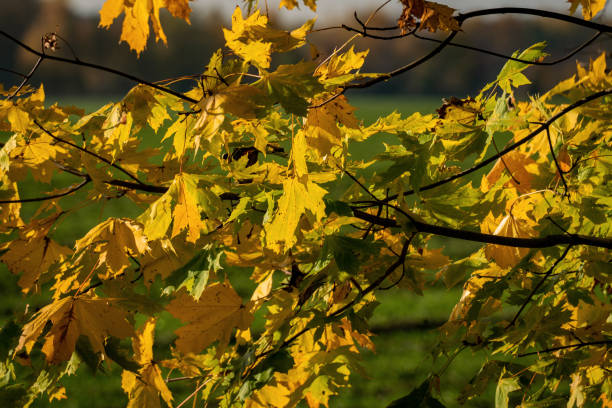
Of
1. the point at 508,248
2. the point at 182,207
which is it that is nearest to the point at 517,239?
the point at 508,248

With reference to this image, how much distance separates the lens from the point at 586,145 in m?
1.68

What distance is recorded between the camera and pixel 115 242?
150 cm

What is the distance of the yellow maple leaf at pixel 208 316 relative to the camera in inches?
58.6

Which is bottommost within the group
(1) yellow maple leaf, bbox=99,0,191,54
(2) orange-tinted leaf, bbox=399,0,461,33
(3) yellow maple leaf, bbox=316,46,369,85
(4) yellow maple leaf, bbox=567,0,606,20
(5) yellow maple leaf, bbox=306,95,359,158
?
(5) yellow maple leaf, bbox=306,95,359,158

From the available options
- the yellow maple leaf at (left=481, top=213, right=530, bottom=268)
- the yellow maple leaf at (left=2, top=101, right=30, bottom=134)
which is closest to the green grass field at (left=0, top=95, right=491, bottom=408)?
the yellow maple leaf at (left=481, top=213, right=530, bottom=268)

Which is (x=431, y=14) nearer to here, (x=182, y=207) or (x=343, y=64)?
(x=343, y=64)

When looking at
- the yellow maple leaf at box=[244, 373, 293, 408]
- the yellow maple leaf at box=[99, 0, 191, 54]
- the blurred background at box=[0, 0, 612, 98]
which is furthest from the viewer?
the blurred background at box=[0, 0, 612, 98]

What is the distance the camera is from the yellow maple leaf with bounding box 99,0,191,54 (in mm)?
995

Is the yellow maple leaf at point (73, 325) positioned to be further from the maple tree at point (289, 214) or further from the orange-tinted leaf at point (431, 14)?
the orange-tinted leaf at point (431, 14)

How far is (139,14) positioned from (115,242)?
63 centimetres

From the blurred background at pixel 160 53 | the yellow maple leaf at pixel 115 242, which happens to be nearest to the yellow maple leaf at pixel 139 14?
the yellow maple leaf at pixel 115 242

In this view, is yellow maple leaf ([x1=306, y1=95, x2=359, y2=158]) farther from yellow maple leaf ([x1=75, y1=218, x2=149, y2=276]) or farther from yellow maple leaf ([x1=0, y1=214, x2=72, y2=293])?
yellow maple leaf ([x1=0, y1=214, x2=72, y2=293])

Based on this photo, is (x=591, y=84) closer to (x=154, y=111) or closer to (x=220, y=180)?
(x=220, y=180)

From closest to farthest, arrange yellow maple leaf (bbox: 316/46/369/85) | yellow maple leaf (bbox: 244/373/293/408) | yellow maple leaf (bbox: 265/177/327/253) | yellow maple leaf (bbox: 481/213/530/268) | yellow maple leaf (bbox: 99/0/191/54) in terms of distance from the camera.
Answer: yellow maple leaf (bbox: 99/0/191/54)
yellow maple leaf (bbox: 265/177/327/253)
yellow maple leaf (bbox: 316/46/369/85)
yellow maple leaf (bbox: 481/213/530/268)
yellow maple leaf (bbox: 244/373/293/408)
